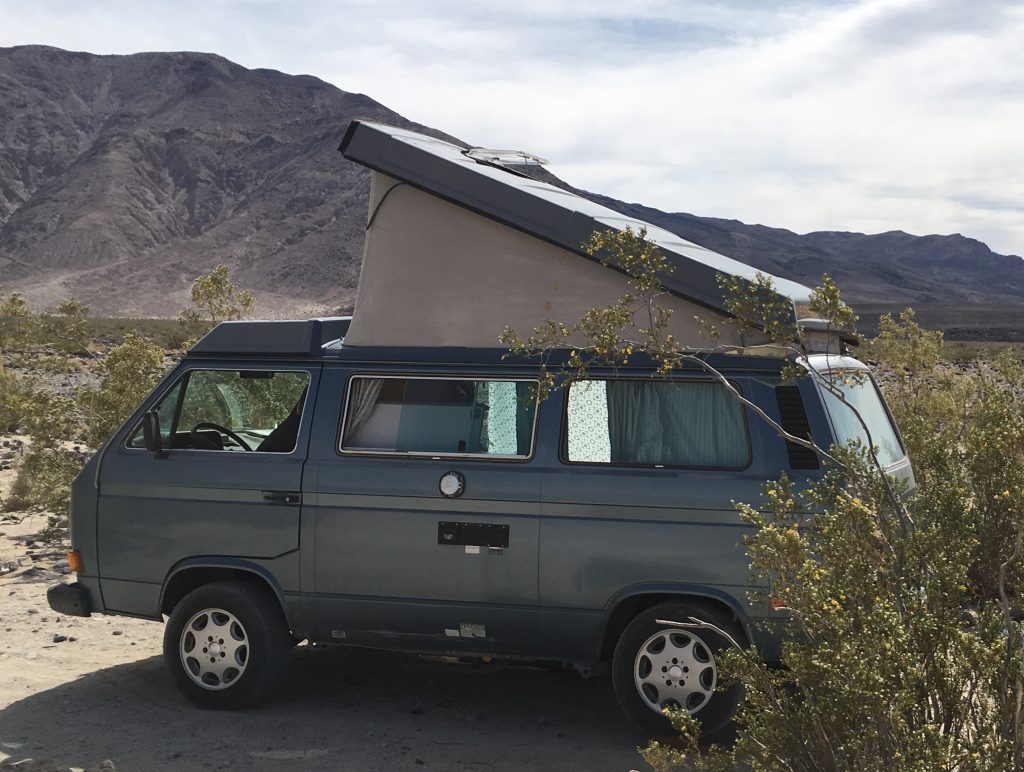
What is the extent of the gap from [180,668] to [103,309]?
78.7m

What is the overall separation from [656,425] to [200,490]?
2.55 m

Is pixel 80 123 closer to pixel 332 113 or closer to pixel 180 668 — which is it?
pixel 332 113

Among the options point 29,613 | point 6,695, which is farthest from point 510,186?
point 29,613

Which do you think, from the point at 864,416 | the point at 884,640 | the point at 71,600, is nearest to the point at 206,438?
the point at 71,600

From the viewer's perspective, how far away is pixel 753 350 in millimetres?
5941

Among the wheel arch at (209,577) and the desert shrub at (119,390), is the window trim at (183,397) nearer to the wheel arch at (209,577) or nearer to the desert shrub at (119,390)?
the wheel arch at (209,577)

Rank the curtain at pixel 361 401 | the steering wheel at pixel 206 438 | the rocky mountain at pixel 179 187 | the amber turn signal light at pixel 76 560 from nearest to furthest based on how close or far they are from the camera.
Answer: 1. the curtain at pixel 361 401
2. the amber turn signal light at pixel 76 560
3. the steering wheel at pixel 206 438
4. the rocky mountain at pixel 179 187

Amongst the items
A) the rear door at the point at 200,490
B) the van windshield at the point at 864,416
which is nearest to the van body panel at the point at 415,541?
the rear door at the point at 200,490

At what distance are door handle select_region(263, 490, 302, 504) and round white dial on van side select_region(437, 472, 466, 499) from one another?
0.81 meters

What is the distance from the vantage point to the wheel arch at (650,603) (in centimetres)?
573

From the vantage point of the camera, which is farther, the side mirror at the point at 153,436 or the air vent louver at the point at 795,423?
the side mirror at the point at 153,436

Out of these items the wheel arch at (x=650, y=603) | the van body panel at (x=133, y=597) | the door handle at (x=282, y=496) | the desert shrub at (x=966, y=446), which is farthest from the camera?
the van body panel at (x=133, y=597)

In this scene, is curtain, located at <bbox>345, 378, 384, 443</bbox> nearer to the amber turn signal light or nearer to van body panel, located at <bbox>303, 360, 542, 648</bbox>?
van body panel, located at <bbox>303, 360, 542, 648</bbox>

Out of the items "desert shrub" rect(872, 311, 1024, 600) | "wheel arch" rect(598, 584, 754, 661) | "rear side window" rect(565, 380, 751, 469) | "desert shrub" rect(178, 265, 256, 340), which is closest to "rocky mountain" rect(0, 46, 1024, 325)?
"desert shrub" rect(178, 265, 256, 340)
